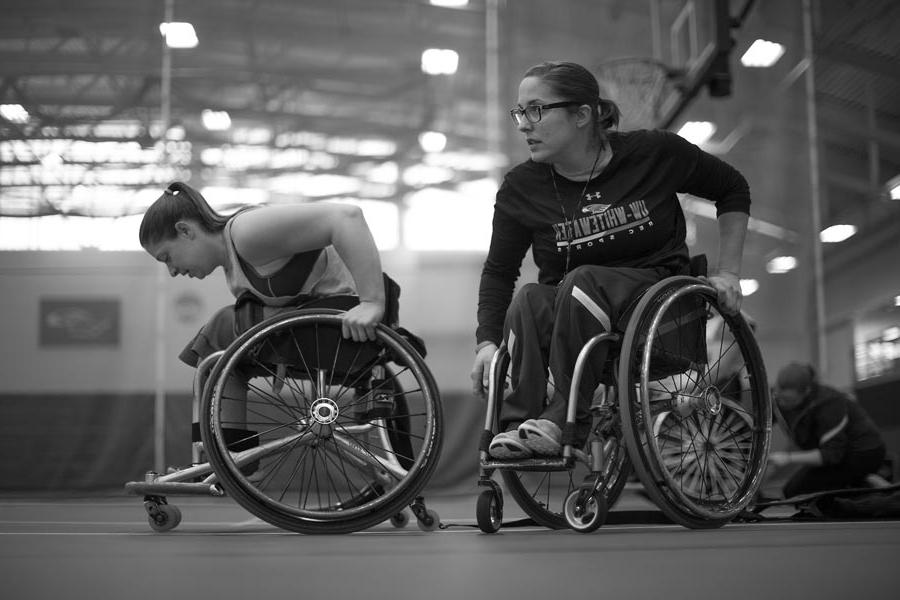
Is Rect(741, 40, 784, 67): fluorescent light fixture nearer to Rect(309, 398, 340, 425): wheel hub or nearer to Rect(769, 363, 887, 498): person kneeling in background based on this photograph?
Rect(769, 363, 887, 498): person kneeling in background

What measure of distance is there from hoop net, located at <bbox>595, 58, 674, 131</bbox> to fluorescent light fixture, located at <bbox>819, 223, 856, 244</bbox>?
142cm

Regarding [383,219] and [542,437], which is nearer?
[542,437]

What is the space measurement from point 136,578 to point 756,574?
0.59 m

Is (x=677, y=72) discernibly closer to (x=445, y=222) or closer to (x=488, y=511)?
(x=445, y=222)

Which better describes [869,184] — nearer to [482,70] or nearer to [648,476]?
[482,70]

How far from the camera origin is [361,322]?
1.63 metres

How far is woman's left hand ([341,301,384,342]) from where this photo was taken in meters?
1.63

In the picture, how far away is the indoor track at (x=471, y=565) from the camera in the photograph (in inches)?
33.2

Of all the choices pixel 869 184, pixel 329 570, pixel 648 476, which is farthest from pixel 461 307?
pixel 329 570

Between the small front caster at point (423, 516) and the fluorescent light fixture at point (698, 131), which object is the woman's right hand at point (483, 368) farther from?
the fluorescent light fixture at point (698, 131)

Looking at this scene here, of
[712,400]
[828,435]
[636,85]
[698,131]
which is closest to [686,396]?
[712,400]

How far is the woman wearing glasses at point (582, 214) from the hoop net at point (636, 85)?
102 inches

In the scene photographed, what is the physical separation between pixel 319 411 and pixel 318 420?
0.02 metres

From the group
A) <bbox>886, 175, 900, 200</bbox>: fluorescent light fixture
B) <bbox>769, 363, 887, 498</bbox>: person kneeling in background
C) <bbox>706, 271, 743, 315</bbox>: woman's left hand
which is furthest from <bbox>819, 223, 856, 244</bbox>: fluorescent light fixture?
<bbox>706, 271, 743, 315</bbox>: woman's left hand
